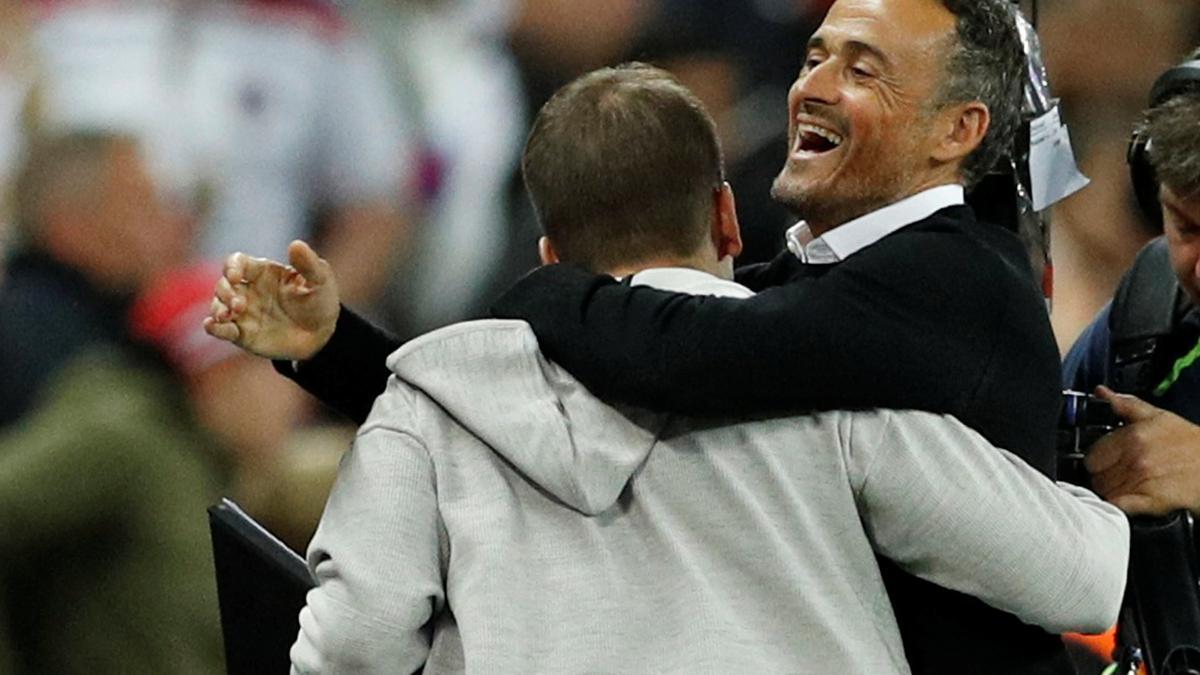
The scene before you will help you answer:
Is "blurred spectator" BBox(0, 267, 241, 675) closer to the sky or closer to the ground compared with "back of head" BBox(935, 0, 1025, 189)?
closer to the ground

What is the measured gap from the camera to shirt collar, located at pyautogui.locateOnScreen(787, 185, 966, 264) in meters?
1.42

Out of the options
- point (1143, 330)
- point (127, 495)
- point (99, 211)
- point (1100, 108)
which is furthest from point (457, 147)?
point (1100, 108)

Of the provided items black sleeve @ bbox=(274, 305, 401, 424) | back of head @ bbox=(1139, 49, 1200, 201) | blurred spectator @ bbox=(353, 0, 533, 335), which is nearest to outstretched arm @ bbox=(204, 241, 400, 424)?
black sleeve @ bbox=(274, 305, 401, 424)

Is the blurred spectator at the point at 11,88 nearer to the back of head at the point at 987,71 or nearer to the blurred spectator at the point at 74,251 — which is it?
the blurred spectator at the point at 74,251

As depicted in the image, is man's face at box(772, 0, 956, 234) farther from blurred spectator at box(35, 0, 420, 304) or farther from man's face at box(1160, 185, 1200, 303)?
Result: blurred spectator at box(35, 0, 420, 304)

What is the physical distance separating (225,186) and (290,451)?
0.32 m

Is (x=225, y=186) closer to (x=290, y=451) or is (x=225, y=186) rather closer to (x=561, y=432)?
(x=290, y=451)

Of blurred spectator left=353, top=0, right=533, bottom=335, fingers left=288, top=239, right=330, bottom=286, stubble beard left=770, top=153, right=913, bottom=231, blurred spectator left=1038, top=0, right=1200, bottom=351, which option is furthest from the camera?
blurred spectator left=1038, top=0, right=1200, bottom=351

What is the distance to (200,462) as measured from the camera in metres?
2.32

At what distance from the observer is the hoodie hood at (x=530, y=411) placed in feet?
4.16

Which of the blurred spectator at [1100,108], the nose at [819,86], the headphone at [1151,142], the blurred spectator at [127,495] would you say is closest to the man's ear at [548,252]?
the nose at [819,86]

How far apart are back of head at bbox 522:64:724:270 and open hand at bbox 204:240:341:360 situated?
0.17 m

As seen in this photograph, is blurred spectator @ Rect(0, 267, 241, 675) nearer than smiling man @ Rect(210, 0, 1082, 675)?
No

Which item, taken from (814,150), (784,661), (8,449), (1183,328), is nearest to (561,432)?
(784,661)
